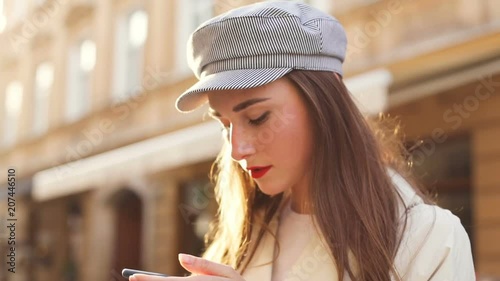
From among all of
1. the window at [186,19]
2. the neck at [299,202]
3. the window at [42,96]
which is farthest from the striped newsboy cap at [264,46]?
the window at [42,96]

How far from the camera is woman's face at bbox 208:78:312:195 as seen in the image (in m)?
1.33

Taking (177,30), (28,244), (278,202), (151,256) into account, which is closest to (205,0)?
(177,30)

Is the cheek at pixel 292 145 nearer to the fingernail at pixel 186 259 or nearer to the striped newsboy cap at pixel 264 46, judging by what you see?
the striped newsboy cap at pixel 264 46

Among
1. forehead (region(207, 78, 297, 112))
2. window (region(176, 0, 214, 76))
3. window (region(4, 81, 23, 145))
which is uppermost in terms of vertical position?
window (region(176, 0, 214, 76))

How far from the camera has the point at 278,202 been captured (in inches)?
61.8

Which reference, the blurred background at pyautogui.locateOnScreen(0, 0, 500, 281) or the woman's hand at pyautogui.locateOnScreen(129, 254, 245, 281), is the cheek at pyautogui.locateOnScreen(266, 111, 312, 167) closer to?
the woman's hand at pyautogui.locateOnScreen(129, 254, 245, 281)

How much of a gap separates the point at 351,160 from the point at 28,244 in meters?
9.39

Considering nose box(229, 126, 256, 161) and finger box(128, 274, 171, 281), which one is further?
nose box(229, 126, 256, 161)

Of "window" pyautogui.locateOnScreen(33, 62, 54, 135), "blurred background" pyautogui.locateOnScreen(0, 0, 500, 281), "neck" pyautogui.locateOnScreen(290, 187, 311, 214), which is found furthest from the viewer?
"window" pyautogui.locateOnScreen(33, 62, 54, 135)

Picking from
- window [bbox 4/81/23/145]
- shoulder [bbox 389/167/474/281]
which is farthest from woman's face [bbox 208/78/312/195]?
window [bbox 4/81/23/145]

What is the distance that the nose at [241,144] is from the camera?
52.6 inches

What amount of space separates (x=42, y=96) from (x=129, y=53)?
2.51 metres

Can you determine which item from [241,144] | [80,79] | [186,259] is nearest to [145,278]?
[186,259]

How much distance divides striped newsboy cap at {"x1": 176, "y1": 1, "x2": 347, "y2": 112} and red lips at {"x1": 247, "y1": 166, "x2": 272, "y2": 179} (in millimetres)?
170
